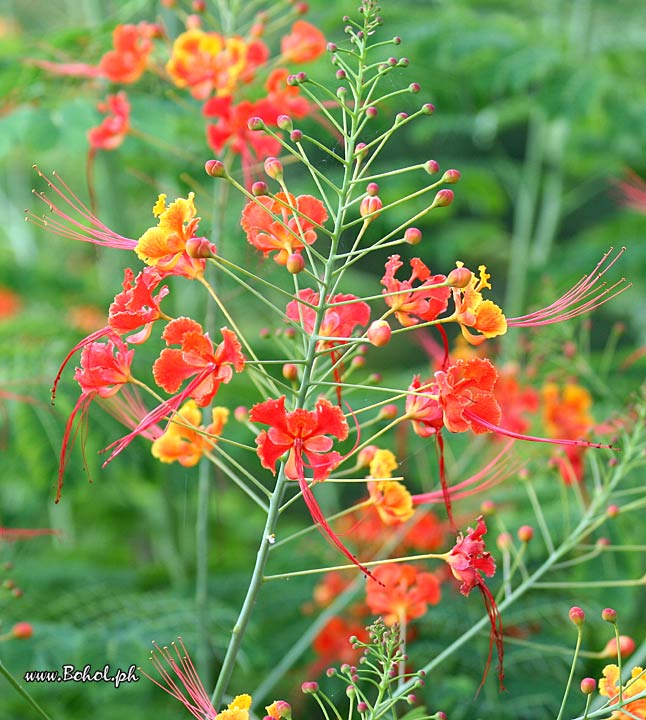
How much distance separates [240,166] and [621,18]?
281 cm

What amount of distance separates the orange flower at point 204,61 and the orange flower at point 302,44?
17 cm

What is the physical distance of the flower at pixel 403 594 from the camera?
1.59 metres

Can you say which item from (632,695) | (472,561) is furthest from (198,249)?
(632,695)

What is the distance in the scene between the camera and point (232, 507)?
416 cm

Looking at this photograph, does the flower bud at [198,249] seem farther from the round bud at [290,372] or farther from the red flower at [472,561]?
the red flower at [472,561]

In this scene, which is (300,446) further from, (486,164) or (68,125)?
(486,164)

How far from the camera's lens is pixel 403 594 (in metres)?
1.60

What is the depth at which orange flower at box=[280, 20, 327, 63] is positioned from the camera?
223 cm

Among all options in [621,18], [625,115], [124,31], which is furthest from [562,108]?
[621,18]

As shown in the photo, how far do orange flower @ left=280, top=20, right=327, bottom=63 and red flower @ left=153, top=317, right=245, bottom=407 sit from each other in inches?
45.0

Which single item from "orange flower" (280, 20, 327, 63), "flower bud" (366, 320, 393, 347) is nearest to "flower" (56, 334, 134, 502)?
"flower bud" (366, 320, 393, 347)

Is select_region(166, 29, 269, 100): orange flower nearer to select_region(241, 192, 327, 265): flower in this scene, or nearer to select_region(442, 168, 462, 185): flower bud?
select_region(241, 192, 327, 265): flower

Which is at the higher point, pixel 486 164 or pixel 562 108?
pixel 562 108

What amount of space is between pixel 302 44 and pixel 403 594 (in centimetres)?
127
